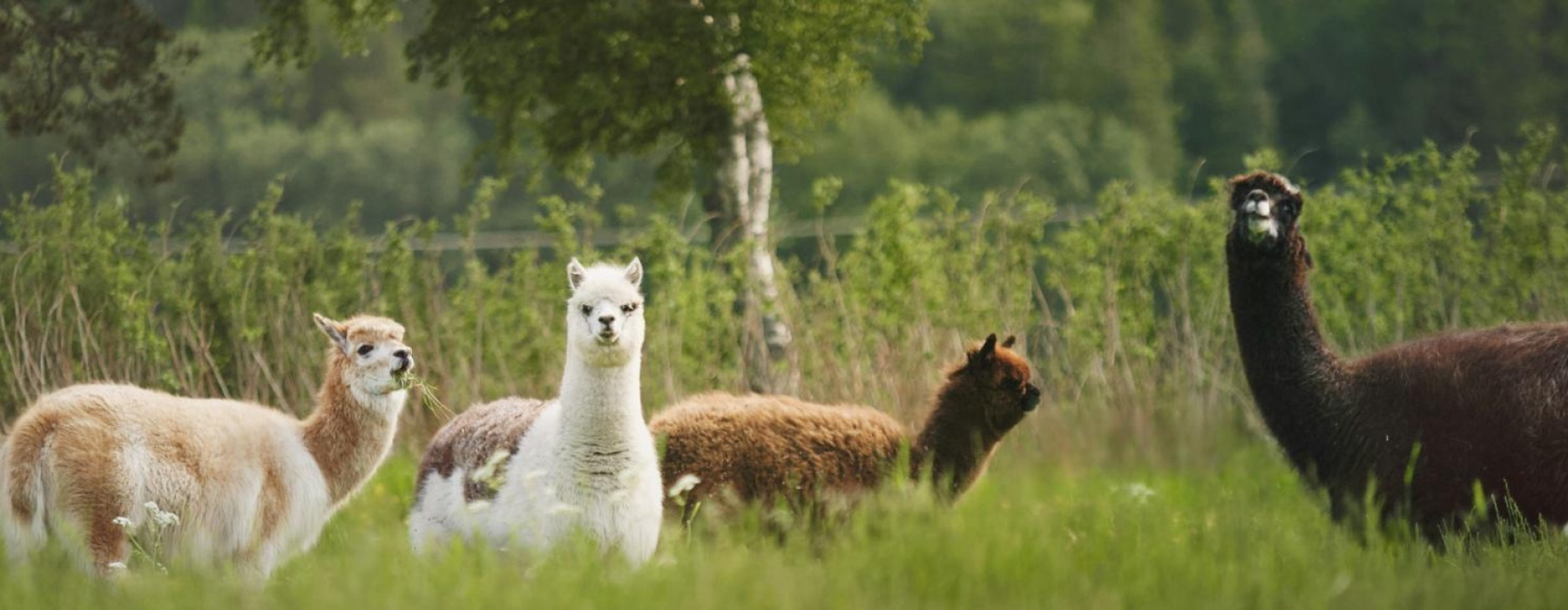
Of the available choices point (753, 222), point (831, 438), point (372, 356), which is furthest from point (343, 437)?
Result: point (753, 222)

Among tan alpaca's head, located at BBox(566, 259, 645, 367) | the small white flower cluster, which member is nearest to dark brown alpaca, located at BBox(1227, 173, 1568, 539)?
tan alpaca's head, located at BBox(566, 259, 645, 367)

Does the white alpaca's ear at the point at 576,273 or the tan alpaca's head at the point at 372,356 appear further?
the tan alpaca's head at the point at 372,356

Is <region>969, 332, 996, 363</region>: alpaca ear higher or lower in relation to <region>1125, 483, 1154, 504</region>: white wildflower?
higher

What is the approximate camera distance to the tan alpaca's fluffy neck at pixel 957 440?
8539 mm

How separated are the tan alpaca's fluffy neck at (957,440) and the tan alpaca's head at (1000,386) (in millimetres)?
28

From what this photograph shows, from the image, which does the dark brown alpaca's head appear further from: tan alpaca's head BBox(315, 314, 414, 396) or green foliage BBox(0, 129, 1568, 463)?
green foliage BBox(0, 129, 1568, 463)

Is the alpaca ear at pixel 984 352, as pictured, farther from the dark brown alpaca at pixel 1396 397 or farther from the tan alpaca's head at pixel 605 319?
the tan alpaca's head at pixel 605 319

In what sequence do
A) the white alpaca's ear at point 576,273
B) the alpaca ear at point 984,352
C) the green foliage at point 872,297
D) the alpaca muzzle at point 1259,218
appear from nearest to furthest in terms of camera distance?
the white alpaca's ear at point 576,273
the alpaca muzzle at point 1259,218
the alpaca ear at point 984,352
the green foliage at point 872,297

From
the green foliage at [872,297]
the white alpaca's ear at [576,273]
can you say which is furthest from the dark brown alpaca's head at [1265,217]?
the green foliage at [872,297]

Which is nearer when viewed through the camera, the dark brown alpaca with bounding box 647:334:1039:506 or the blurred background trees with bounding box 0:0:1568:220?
the dark brown alpaca with bounding box 647:334:1039:506

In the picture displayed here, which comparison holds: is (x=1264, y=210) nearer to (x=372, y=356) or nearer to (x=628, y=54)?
(x=372, y=356)

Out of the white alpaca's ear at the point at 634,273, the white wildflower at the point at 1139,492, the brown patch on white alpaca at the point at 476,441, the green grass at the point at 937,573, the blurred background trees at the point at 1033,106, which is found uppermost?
the blurred background trees at the point at 1033,106

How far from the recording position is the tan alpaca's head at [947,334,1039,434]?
8.54m

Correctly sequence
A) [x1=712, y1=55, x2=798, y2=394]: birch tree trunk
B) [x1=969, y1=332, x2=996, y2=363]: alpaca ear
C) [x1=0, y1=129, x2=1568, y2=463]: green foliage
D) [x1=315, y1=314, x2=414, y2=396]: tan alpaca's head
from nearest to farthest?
[x1=315, y1=314, x2=414, y2=396]: tan alpaca's head < [x1=969, y1=332, x2=996, y2=363]: alpaca ear < [x1=0, y1=129, x2=1568, y2=463]: green foliage < [x1=712, y1=55, x2=798, y2=394]: birch tree trunk
